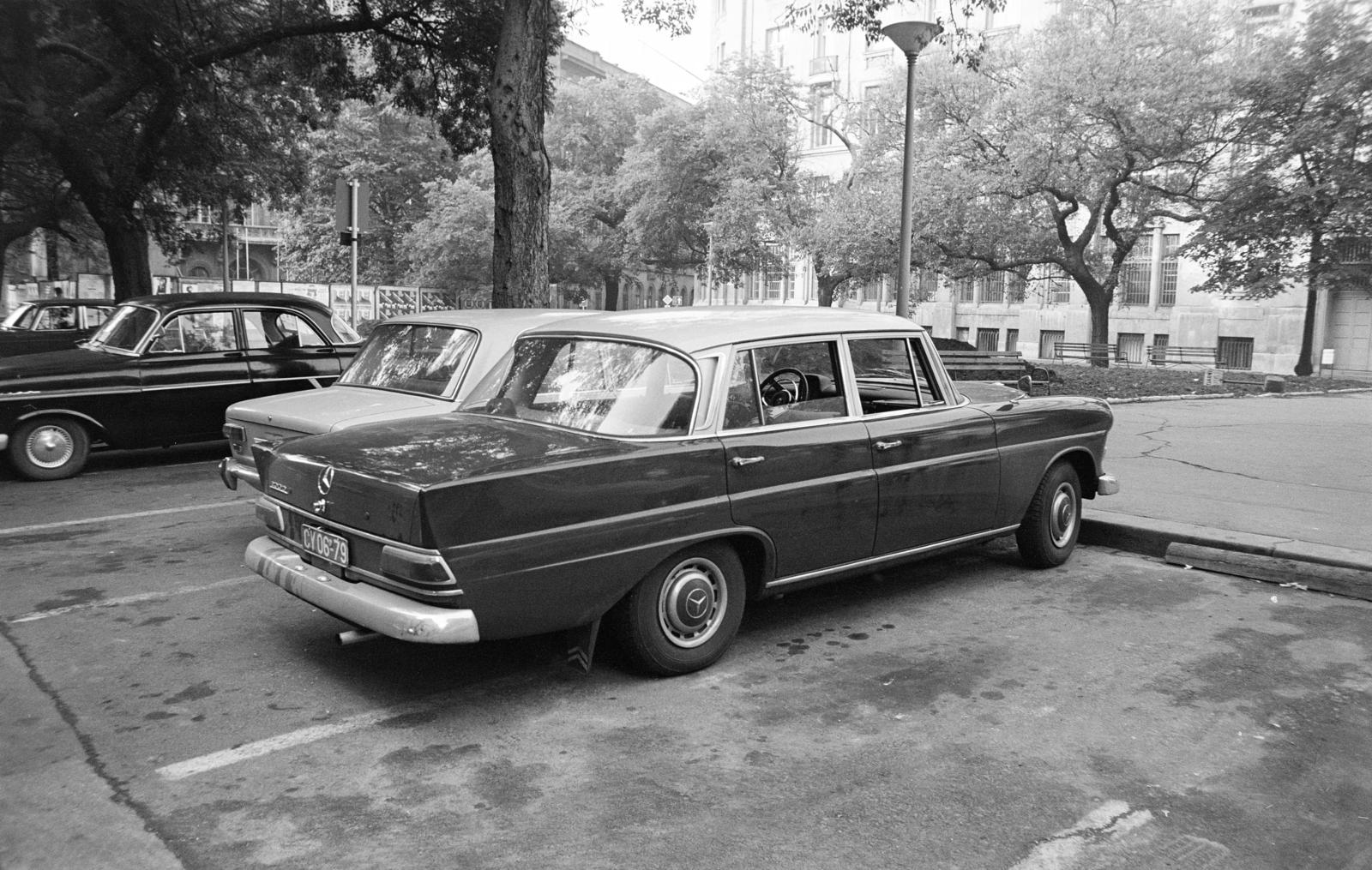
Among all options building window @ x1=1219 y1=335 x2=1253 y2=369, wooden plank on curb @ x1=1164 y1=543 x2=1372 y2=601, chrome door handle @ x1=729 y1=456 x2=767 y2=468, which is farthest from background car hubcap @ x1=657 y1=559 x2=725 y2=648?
building window @ x1=1219 y1=335 x2=1253 y2=369

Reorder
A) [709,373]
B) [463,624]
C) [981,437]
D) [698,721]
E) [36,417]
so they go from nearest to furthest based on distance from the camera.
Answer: [463,624] → [698,721] → [709,373] → [981,437] → [36,417]

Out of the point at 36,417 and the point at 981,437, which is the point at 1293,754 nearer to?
the point at 981,437

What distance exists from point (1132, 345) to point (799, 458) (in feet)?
135

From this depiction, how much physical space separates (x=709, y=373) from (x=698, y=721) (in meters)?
1.51

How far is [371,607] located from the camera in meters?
3.98

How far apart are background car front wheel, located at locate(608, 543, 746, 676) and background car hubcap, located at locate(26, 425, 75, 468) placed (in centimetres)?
730

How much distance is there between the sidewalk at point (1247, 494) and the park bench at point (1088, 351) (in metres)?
13.7

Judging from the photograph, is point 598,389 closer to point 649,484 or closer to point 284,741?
point 649,484

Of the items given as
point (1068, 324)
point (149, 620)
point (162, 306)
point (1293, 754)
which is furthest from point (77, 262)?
point (1293, 754)

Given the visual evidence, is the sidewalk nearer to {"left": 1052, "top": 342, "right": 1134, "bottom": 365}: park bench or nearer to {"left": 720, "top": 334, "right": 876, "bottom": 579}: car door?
{"left": 720, "top": 334, "right": 876, "bottom": 579}: car door

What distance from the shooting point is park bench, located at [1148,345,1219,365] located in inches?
1453

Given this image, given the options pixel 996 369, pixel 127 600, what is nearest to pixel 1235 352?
pixel 996 369

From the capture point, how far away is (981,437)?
5.79 metres

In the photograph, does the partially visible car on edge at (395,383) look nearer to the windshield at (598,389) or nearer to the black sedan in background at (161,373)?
the windshield at (598,389)
